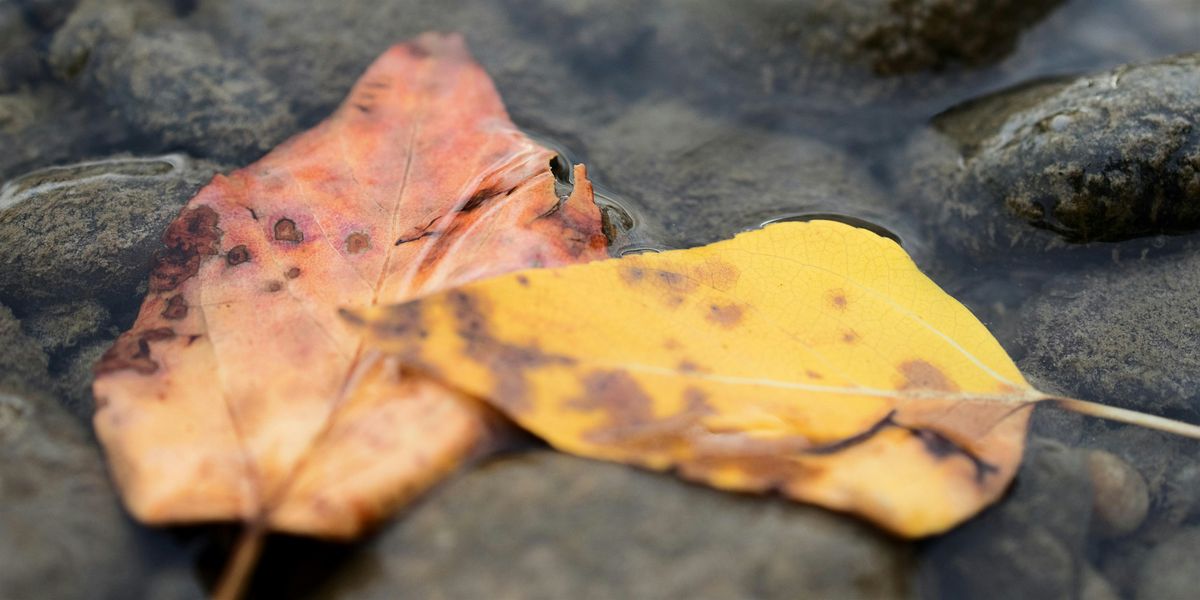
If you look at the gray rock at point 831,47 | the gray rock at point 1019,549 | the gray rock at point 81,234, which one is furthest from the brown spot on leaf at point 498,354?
the gray rock at point 831,47

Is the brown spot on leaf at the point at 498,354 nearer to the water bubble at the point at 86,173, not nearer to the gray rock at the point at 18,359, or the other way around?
the gray rock at the point at 18,359

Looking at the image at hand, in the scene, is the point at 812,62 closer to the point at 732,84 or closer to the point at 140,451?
the point at 732,84

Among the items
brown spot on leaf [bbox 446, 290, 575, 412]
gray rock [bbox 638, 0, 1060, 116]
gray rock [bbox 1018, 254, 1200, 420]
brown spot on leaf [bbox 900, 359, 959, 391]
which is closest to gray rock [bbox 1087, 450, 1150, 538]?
gray rock [bbox 1018, 254, 1200, 420]

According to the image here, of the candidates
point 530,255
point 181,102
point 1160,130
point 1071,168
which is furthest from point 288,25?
point 1160,130

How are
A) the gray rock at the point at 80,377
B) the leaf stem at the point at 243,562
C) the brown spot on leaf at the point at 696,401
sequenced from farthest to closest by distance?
the gray rock at the point at 80,377 → the brown spot on leaf at the point at 696,401 → the leaf stem at the point at 243,562

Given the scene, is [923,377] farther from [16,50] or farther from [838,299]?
[16,50]
